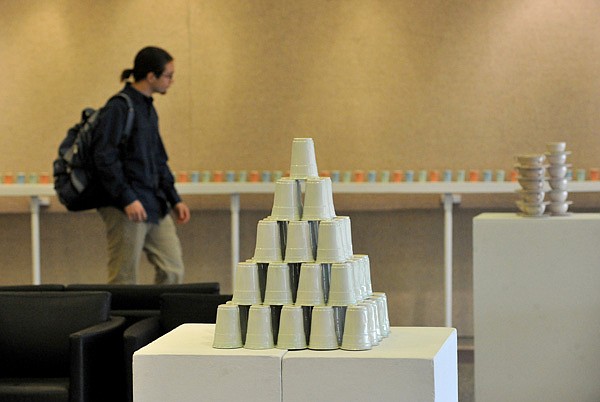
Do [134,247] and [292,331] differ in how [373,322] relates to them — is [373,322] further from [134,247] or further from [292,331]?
[134,247]

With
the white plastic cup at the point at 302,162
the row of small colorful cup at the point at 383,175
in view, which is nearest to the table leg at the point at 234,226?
the row of small colorful cup at the point at 383,175

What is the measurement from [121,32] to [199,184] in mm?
1456

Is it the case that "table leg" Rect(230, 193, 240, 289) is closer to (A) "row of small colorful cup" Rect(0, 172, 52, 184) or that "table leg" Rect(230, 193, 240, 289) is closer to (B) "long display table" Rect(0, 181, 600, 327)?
(B) "long display table" Rect(0, 181, 600, 327)

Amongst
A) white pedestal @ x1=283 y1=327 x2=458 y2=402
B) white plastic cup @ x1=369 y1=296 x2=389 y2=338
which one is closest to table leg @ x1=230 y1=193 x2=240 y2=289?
white plastic cup @ x1=369 y1=296 x2=389 y2=338

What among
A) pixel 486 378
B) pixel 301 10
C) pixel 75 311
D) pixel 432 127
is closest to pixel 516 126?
pixel 432 127

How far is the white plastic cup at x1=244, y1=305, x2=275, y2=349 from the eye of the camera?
12.4ft

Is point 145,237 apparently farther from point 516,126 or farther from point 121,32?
point 516,126

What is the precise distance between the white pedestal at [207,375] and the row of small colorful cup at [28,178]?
542cm

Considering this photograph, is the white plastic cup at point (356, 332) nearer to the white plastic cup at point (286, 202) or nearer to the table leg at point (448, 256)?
the white plastic cup at point (286, 202)

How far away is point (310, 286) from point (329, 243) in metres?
0.16

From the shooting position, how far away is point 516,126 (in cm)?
860

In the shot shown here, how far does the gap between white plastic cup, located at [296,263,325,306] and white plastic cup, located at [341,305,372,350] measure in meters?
0.14

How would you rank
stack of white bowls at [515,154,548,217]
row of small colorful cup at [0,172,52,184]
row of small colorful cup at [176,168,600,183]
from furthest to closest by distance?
1. row of small colorful cup at [0,172,52,184]
2. row of small colorful cup at [176,168,600,183]
3. stack of white bowls at [515,154,548,217]

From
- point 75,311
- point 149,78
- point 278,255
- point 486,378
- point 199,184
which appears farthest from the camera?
point 199,184
